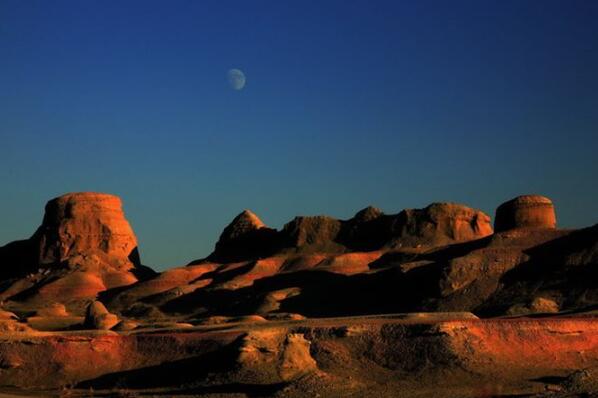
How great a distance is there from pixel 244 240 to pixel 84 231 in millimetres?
20782

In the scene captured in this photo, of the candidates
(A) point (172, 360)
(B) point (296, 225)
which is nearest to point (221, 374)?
(A) point (172, 360)

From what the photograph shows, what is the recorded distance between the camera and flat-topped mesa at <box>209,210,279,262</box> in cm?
10988

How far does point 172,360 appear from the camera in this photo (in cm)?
3291

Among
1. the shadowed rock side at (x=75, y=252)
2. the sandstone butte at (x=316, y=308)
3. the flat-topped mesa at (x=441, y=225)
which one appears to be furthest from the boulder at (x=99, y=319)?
the flat-topped mesa at (x=441, y=225)

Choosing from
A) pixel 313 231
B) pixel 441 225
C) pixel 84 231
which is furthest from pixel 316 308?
pixel 84 231

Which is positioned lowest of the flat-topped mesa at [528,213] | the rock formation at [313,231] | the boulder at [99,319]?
the boulder at [99,319]

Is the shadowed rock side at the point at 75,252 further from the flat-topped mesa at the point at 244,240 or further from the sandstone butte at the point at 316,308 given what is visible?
the flat-topped mesa at the point at 244,240

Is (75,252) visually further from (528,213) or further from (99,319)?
(99,319)

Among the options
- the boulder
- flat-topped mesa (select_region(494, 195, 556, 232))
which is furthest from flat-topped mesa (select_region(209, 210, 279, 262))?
the boulder

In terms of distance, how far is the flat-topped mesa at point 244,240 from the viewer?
109875 mm

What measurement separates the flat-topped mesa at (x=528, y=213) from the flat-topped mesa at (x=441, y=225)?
689 inches

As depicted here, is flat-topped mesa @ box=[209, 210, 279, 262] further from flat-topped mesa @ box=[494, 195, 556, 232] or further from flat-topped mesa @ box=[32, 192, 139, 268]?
flat-topped mesa @ box=[494, 195, 556, 232]

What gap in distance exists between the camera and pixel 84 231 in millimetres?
108250

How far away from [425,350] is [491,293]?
28.5 m
